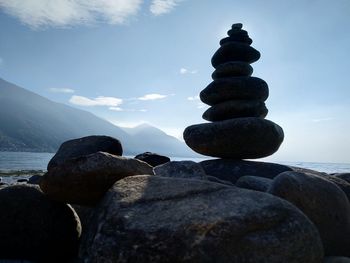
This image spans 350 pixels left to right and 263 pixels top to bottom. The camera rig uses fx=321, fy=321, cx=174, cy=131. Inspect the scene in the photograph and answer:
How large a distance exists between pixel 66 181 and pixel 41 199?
4.03 feet

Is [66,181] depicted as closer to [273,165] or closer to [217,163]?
[217,163]

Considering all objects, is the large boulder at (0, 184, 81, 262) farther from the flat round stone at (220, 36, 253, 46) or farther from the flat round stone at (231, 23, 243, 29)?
the flat round stone at (231, 23, 243, 29)

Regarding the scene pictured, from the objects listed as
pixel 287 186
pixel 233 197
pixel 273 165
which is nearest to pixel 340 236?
pixel 287 186

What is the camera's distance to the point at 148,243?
4066 millimetres

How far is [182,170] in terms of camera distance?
11523 millimetres

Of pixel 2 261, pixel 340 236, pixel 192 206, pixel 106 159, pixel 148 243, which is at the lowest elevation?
pixel 2 261

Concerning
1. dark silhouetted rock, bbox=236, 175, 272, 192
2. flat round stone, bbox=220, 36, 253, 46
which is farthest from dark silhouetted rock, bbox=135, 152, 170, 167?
dark silhouetted rock, bbox=236, 175, 272, 192

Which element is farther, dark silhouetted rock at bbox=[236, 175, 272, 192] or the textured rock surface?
the textured rock surface

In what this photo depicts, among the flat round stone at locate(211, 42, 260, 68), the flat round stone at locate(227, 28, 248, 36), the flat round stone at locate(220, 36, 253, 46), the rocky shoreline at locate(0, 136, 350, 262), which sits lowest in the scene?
the rocky shoreline at locate(0, 136, 350, 262)

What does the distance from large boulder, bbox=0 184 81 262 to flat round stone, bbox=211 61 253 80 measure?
12856 mm

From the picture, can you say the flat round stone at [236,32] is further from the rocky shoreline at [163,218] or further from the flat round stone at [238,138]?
the rocky shoreline at [163,218]

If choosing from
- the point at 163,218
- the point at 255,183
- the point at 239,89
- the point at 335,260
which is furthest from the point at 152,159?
the point at 163,218

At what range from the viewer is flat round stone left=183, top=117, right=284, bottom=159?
51.6ft

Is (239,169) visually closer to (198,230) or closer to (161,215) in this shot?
(161,215)
